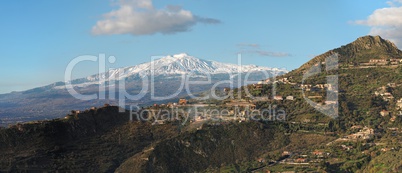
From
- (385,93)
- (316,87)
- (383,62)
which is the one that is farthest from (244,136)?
(383,62)

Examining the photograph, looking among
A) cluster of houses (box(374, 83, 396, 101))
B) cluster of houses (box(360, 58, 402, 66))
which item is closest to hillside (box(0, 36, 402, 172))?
cluster of houses (box(374, 83, 396, 101))

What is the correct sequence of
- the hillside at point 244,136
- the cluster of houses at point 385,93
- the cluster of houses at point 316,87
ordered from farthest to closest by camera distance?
the cluster of houses at point 316,87, the cluster of houses at point 385,93, the hillside at point 244,136

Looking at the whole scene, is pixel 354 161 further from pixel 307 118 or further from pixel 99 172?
pixel 99 172

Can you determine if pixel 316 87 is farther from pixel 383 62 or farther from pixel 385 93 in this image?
pixel 383 62

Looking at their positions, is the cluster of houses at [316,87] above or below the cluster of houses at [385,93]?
above

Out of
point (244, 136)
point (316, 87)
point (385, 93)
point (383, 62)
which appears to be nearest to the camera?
point (244, 136)

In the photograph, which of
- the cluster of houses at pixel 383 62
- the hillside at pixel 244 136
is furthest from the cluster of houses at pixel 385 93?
the cluster of houses at pixel 383 62

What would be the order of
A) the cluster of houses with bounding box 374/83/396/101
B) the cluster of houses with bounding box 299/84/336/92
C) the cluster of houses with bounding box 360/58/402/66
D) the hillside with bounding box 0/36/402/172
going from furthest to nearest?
1. the cluster of houses with bounding box 360/58/402/66
2. the cluster of houses with bounding box 299/84/336/92
3. the cluster of houses with bounding box 374/83/396/101
4. the hillside with bounding box 0/36/402/172

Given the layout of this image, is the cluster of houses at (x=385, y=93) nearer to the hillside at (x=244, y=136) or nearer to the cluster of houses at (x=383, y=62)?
the hillside at (x=244, y=136)

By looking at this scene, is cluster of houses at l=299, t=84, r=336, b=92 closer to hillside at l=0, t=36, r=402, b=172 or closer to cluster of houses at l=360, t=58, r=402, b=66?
hillside at l=0, t=36, r=402, b=172

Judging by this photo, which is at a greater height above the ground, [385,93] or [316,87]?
[316,87]

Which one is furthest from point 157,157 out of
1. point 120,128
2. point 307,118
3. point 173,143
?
point 307,118

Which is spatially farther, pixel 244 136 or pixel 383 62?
pixel 383 62
